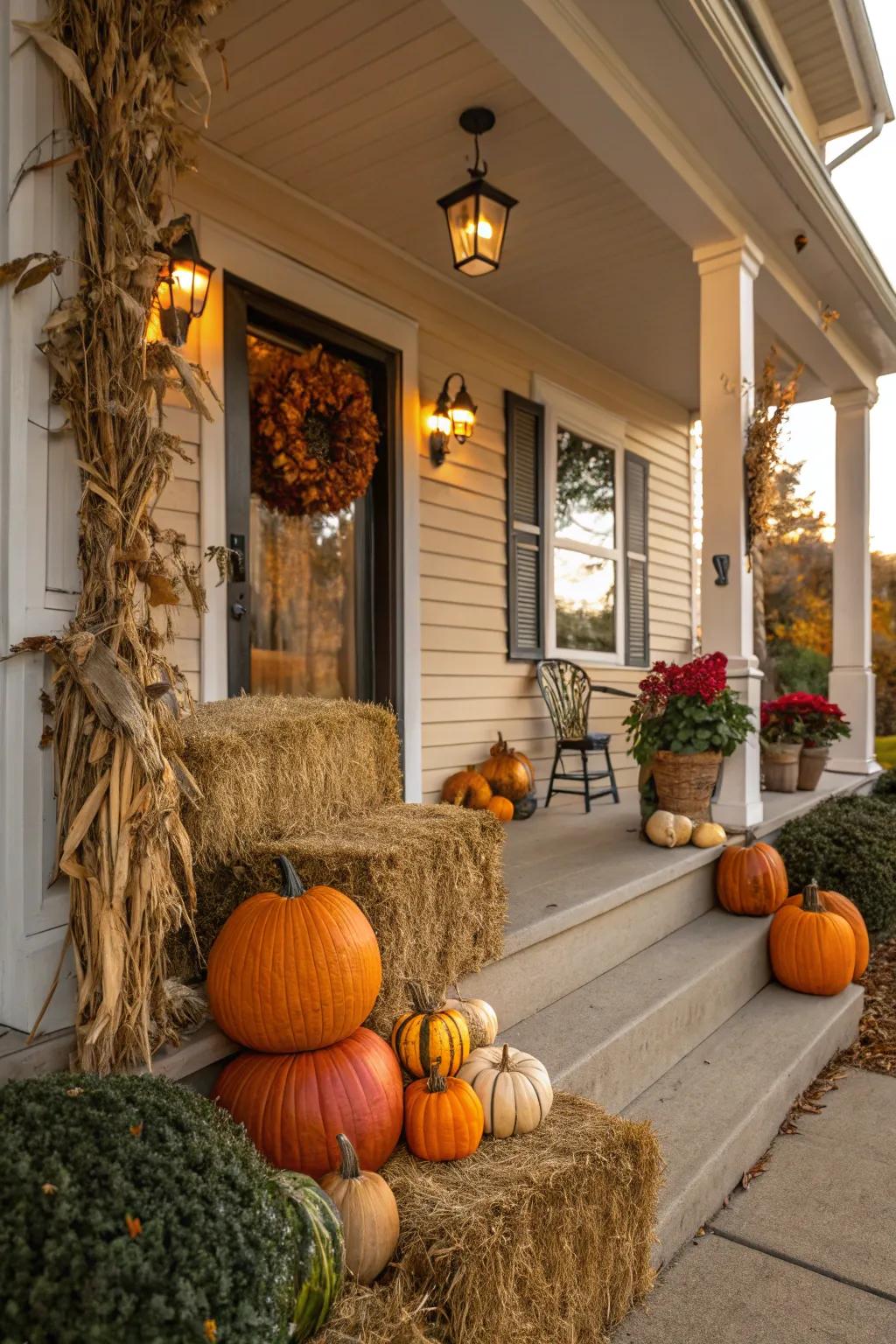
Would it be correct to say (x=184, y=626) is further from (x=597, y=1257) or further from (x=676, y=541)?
(x=676, y=541)

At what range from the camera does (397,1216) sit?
4.50 feet

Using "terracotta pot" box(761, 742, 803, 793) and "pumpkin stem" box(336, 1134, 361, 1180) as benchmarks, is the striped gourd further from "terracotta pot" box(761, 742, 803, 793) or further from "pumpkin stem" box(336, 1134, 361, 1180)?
"terracotta pot" box(761, 742, 803, 793)

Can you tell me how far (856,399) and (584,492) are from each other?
1.94 metres

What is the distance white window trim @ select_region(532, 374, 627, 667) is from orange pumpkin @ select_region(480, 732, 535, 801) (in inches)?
36.5

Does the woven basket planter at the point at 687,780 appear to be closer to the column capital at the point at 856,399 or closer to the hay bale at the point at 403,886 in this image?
the hay bale at the point at 403,886

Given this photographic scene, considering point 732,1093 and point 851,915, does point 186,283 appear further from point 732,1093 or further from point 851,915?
point 851,915

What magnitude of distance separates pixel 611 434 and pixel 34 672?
5103 mm

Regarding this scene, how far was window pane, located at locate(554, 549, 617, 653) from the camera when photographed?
544cm

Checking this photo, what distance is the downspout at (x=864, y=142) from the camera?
5.30m

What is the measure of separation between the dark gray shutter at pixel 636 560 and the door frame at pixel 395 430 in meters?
2.34

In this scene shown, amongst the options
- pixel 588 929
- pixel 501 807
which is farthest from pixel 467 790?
pixel 588 929

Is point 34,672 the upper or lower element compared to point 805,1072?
upper

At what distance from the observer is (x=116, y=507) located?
1410 mm

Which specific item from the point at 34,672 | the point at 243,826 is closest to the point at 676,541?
the point at 243,826
